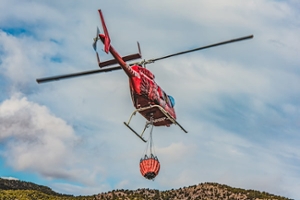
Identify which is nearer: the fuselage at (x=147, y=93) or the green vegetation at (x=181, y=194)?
the fuselage at (x=147, y=93)

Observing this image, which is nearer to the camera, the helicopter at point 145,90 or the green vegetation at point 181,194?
the helicopter at point 145,90

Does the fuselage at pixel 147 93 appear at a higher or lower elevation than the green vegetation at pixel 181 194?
lower

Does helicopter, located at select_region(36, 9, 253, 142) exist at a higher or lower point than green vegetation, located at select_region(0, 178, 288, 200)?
lower

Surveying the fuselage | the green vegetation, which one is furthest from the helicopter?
the green vegetation

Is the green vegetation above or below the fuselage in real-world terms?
above

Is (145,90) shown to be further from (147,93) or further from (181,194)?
(181,194)

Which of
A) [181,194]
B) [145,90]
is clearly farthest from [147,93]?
[181,194]

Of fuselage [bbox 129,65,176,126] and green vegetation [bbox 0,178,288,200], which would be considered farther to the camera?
green vegetation [bbox 0,178,288,200]

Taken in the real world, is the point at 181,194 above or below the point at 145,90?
above

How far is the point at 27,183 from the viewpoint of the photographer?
133000 millimetres

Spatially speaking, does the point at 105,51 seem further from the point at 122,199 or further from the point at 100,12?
the point at 122,199

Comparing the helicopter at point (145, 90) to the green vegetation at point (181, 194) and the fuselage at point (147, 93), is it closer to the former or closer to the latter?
the fuselage at point (147, 93)

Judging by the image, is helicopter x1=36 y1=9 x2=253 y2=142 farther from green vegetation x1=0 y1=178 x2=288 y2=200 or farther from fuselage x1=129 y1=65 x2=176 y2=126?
green vegetation x1=0 y1=178 x2=288 y2=200

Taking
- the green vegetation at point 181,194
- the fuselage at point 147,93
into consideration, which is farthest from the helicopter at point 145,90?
the green vegetation at point 181,194
